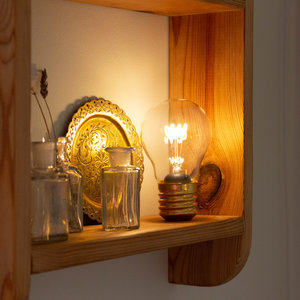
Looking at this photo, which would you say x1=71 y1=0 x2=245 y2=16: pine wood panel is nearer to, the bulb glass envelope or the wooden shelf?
the bulb glass envelope

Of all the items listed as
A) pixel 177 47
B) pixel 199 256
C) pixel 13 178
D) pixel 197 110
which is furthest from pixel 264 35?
pixel 13 178

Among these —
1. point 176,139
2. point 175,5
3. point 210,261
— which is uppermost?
point 175,5

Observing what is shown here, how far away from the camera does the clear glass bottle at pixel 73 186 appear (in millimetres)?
896

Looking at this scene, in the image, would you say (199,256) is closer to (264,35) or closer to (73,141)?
(73,141)

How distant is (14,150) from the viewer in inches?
27.0

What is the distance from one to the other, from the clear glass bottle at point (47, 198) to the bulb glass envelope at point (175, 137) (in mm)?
263

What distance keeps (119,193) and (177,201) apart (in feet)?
0.43

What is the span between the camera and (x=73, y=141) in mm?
975

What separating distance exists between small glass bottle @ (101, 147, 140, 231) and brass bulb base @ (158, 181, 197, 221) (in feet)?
0.32

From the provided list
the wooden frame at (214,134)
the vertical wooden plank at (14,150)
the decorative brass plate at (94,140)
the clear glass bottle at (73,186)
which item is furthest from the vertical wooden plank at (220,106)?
the vertical wooden plank at (14,150)

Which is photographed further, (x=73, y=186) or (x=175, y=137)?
(x=175, y=137)

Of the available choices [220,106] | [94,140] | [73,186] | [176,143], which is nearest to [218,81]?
[220,106]

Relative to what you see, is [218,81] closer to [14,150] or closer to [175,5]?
[175,5]

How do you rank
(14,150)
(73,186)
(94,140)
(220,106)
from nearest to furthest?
(14,150) → (73,186) → (94,140) → (220,106)
